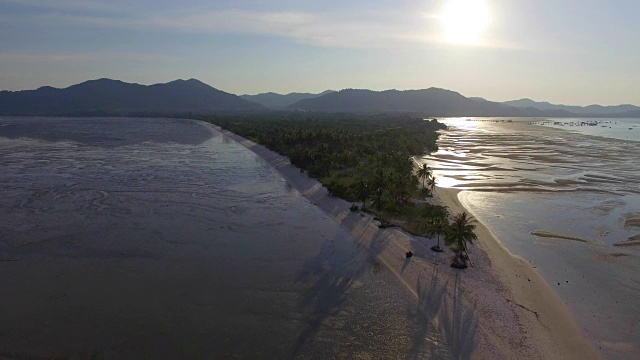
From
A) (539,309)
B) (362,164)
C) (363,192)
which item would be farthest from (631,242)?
(362,164)

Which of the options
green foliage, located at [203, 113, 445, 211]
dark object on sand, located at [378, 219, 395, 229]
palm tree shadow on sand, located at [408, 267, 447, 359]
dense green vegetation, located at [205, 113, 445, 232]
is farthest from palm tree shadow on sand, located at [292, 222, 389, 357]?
green foliage, located at [203, 113, 445, 211]

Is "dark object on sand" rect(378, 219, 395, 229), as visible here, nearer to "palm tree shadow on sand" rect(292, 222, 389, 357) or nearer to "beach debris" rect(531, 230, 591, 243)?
"palm tree shadow on sand" rect(292, 222, 389, 357)

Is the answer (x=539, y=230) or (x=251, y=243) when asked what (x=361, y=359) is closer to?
(x=251, y=243)

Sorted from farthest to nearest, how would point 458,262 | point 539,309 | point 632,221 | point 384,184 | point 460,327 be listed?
point 384,184 → point 632,221 → point 458,262 → point 539,309 → point 460,327

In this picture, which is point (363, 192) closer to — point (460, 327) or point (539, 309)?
point (539, 309)

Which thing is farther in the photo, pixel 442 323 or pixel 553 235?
pixel 553 235

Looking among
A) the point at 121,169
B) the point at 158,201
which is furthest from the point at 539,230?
the point at 121,169
